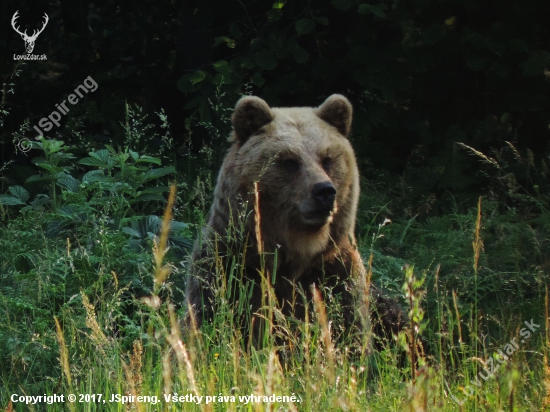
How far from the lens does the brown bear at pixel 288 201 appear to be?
4477 millimetres

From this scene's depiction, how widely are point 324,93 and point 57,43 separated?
2.62 m

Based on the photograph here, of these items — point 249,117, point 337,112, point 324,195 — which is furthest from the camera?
point 337,112

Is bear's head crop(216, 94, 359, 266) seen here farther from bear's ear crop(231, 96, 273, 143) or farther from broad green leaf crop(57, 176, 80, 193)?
broad green leaf crop(57, 176, 80, 193)

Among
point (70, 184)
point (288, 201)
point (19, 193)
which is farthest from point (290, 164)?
point (19, 193)

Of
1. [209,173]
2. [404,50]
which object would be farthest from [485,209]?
[209,173]

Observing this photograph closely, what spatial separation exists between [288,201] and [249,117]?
576mm

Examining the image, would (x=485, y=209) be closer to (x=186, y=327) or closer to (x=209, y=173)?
(x=209, y=173)

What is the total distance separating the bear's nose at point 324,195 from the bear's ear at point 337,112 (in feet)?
2.37

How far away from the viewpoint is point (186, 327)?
3.91 metres

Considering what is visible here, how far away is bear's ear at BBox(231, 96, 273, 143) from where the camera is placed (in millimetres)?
4742

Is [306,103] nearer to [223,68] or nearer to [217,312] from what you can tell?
[223,68]

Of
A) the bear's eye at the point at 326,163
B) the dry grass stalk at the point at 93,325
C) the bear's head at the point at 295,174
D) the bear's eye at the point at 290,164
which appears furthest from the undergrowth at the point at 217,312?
Result: the bear's eye at the point at 290,164

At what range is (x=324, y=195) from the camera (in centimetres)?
438

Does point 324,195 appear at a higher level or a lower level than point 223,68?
lower
